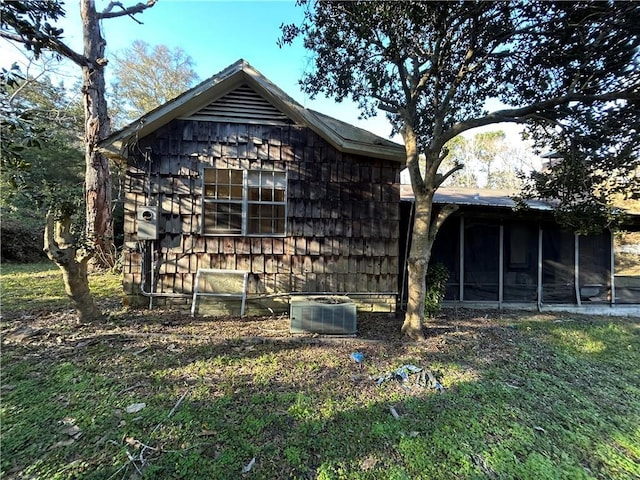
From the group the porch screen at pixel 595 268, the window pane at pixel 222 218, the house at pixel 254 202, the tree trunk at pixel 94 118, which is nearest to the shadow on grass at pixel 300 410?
the house at pixel 254 202

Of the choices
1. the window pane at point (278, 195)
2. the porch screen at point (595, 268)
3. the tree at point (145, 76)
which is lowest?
the porch screen at point (595, 268)

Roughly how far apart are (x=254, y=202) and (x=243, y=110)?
73.6 inches

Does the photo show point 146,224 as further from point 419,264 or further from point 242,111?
point 419,264

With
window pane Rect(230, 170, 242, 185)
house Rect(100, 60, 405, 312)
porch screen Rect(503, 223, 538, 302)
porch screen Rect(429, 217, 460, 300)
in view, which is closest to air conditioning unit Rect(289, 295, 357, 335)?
house Rect(100, 60, 405, 312)

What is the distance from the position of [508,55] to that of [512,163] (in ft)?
92.8

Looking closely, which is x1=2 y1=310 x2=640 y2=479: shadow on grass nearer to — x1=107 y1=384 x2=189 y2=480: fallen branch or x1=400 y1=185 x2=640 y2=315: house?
x1=107 y1=384 x2=189 y2=480: fallen branch

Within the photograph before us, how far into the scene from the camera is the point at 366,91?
6449 mm

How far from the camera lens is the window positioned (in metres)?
6.04

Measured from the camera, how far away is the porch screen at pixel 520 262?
7.70 m

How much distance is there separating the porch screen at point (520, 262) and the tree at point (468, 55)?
115 inches

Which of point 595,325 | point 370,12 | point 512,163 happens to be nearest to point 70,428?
point 370,12

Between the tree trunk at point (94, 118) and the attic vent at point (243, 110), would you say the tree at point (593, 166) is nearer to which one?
the attic vent at point (243, 110)

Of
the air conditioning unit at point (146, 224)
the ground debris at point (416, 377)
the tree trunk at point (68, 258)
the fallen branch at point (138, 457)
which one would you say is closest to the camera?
the fallen branch at point (138, 457)

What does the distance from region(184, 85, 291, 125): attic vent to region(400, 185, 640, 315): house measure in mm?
3564
